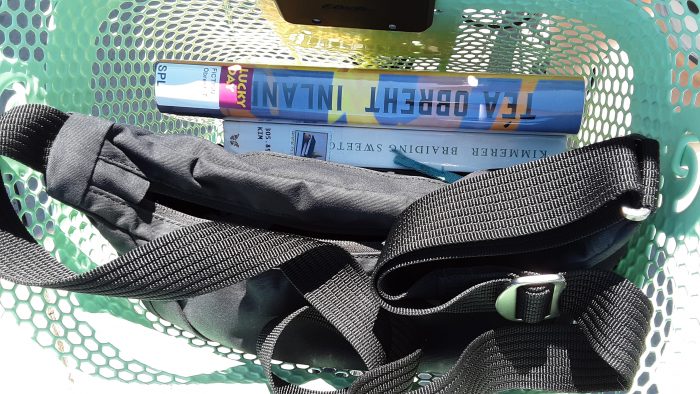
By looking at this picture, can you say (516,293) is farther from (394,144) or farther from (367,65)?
(367,65)

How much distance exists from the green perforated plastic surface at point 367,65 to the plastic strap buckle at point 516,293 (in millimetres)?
91

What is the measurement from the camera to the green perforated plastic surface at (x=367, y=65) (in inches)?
13.3

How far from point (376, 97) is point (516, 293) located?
0.58 ft

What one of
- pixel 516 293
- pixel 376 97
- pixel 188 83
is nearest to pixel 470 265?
pixel 516 293

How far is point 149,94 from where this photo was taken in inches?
19.9

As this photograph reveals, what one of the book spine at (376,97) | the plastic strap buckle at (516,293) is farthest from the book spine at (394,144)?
the plastic strap buckle at (516,293)

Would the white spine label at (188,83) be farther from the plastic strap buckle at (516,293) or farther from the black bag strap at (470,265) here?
the plastic strap buckle at (516,293)

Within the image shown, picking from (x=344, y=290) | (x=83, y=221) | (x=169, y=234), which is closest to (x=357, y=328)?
(x=344, y=290)

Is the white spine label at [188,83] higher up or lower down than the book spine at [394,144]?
higher up

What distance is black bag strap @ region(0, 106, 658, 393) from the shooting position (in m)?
0.29

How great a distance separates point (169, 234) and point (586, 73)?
38 centimetres

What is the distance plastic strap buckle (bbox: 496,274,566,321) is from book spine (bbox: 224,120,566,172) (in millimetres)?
131

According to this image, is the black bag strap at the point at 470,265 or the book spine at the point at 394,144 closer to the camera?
the black bag strap at the point at 470,265

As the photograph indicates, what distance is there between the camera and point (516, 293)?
0.31m
